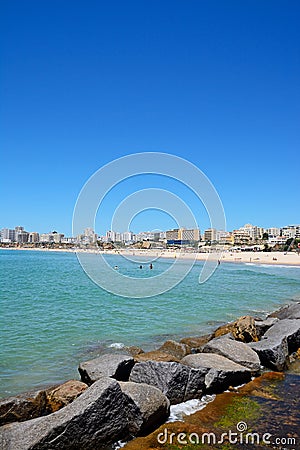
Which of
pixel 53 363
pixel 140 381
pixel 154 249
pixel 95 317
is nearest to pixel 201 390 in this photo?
pixel 140 381

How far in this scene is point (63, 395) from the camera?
20.9 ft

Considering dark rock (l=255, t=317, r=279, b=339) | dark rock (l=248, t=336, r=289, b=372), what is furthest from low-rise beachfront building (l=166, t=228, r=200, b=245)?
dark rock (l=248, t=336, r=289, b=372)

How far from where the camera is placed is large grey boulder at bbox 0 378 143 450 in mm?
4652

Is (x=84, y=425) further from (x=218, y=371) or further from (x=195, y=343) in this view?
(x=195, y=343)

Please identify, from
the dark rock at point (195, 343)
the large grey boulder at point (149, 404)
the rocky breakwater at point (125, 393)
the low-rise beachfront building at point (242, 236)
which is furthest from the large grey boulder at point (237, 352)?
the low-rise beachfront building at point (242, 236)

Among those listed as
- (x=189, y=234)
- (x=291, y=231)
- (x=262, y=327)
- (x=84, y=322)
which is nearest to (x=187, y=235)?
(x=189, y=234)

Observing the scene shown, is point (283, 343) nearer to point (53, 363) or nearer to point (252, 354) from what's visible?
point (252, 354)

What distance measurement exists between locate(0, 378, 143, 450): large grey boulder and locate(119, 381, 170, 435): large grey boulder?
0.36ft

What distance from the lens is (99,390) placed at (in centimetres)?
516

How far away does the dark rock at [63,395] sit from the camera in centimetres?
623

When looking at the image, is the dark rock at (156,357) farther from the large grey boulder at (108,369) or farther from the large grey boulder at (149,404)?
the large grey boulder at (149,404)

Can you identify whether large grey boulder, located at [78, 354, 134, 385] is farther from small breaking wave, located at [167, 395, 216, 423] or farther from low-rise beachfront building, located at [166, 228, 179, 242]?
low-rise beachfront building, located at [166, 228, 179, 242]

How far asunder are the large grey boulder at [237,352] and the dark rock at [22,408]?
3793 millimetres

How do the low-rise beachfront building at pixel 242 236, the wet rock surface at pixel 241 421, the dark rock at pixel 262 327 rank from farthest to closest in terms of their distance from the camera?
the low-rise beachfront building at pixel 242 236
the dark rock at pixel 262 327
the wet rock surface at pixel 241 421
